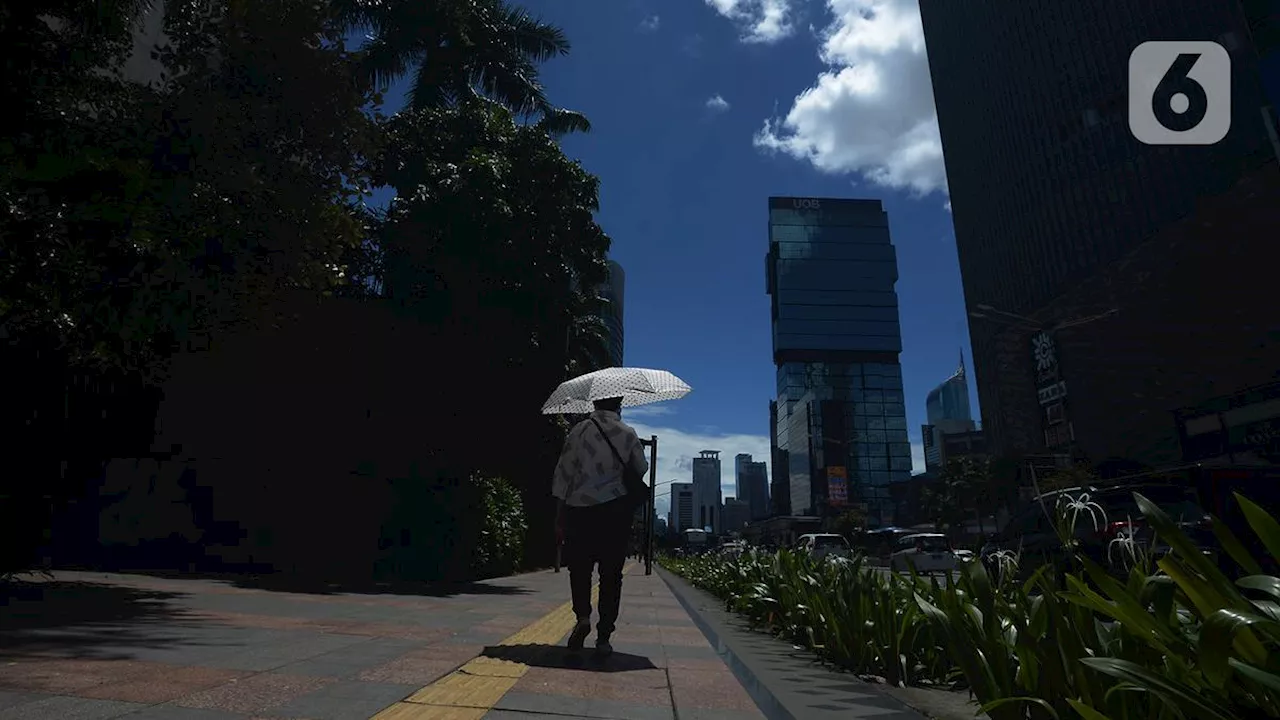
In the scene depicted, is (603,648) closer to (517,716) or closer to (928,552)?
(517,716)

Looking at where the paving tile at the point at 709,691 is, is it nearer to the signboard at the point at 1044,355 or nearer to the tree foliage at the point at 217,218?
the tree foliage at the point at 217,218

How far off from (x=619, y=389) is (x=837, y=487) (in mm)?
125642

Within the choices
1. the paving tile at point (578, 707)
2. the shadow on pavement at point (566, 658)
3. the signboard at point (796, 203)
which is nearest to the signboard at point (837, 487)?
the signboard at point (796, 203)

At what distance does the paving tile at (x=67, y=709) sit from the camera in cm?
236

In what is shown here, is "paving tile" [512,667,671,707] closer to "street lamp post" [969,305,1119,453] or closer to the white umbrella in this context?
the white umbrella

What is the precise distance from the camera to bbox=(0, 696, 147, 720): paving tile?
7.75 ft

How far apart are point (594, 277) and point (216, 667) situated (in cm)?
1424

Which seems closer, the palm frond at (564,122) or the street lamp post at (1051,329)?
the palm frond at (564,122)

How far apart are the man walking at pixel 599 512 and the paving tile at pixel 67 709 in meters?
2.35

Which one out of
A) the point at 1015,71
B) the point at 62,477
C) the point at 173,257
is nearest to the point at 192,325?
the point at 173,257

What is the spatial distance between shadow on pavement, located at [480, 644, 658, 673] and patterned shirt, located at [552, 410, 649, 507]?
938mm

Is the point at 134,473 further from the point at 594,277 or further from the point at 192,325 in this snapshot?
the point at 594,277

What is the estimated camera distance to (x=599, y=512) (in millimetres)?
4434

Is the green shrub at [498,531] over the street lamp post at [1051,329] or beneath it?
beneath
